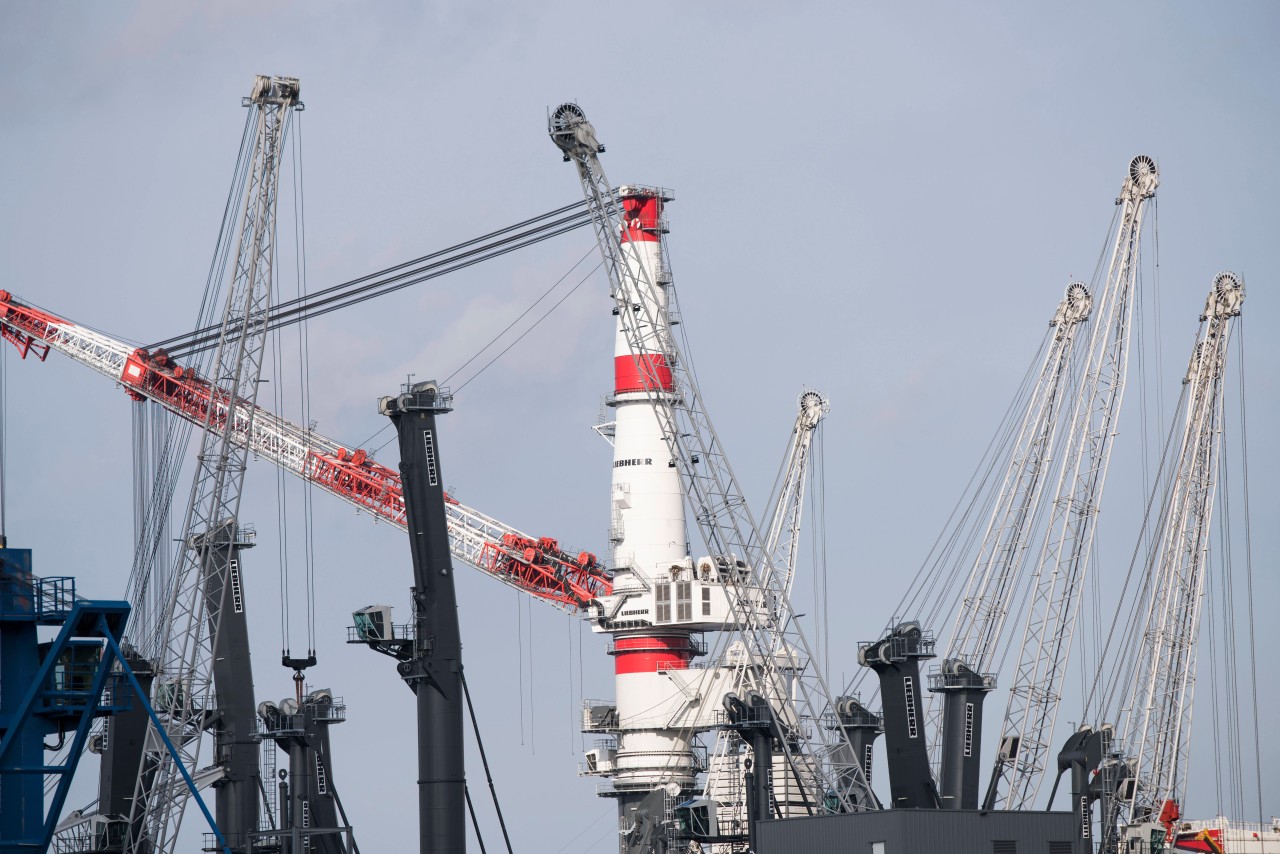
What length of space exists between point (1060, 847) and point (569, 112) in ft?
145

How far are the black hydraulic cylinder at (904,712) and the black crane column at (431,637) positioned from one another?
18018 millimetres

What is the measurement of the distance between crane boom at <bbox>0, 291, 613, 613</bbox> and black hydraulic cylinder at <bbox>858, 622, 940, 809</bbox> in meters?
41.7

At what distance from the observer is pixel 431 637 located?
81.3m

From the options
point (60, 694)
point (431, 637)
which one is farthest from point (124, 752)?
point (60, 694)

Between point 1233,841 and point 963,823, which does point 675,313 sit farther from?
point 1233,841

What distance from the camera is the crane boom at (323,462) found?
5069 inches

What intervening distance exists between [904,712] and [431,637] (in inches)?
798

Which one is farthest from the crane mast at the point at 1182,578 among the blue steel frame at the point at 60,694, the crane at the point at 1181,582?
the blue steel frame at the point at 60,694

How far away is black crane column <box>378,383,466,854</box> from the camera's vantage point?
79.9 metres

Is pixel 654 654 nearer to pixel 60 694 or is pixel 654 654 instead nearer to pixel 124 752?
pixel 124 752

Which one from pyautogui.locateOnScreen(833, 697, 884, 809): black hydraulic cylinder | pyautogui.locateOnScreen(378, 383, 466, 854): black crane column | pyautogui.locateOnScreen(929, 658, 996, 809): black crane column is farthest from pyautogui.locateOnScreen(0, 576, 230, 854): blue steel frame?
pyautogui.locateOnScreen(929, 658, 996, 809): black crane column

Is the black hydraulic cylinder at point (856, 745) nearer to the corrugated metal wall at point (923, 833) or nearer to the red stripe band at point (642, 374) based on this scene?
the corrugated metal wall at point (923, 833)

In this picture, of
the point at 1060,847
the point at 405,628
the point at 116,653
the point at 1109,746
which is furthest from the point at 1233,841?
the point at 116,653

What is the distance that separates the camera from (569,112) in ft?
342
